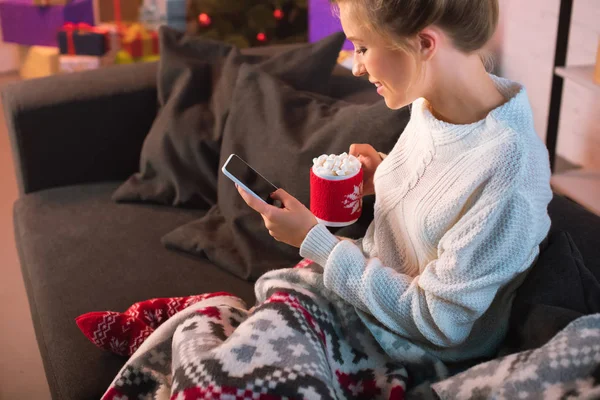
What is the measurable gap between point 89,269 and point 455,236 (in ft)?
3.16

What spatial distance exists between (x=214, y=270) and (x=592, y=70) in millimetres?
1448

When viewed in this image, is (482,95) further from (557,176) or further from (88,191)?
(557,176)

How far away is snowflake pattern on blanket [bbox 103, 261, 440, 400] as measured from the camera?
1046 millimetres

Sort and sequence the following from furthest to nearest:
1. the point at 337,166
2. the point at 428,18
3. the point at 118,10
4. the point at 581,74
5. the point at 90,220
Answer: the point at 118,10 < the point at 581,74 < the point at 90,220 < the point at 337,166 < the point at 428,18

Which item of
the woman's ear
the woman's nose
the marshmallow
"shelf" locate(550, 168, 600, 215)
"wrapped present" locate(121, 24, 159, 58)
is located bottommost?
"shelf" locate(550, 168, 600, 215)

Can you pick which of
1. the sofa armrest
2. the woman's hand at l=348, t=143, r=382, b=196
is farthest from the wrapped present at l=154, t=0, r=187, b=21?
the woman's hand at l=348, t=143, r=382, b=196

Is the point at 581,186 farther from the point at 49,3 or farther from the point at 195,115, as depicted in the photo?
the point at 49,3

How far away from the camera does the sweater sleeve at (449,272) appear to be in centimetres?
105

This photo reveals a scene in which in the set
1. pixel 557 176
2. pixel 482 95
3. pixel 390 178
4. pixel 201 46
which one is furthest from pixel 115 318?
pixel 557 176

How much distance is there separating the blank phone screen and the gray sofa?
1.16ft

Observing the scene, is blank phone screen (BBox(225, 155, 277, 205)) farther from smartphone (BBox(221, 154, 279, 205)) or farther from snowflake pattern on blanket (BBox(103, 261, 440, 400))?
snowflake pattern on blanket (BBox(103, 261, 440, 400))

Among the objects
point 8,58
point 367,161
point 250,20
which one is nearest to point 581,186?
point 367,161

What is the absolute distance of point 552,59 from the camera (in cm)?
278

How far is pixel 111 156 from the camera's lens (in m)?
2.12
